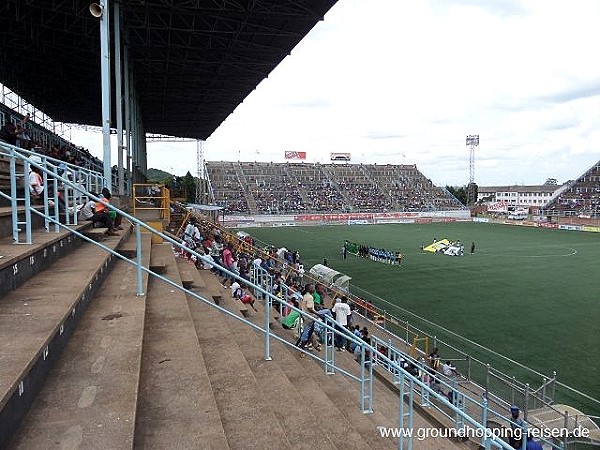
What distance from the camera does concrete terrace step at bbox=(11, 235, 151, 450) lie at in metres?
2.98

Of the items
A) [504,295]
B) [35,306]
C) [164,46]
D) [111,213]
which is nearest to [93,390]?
[35,306]

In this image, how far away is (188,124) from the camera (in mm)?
48812

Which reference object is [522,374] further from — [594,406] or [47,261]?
[47,261]

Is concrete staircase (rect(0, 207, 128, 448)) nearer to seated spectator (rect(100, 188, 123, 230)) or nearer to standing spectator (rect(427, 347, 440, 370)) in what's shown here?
seated spectator (rect(100, 188, 123, 230))

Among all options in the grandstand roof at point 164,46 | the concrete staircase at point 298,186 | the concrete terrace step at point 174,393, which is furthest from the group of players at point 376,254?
the concrete staircase at point 298,186

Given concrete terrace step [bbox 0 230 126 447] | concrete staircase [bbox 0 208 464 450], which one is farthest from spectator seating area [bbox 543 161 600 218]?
concrete terrace step [bbox 0 230 126 447]

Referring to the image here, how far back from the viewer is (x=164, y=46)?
2275 cm

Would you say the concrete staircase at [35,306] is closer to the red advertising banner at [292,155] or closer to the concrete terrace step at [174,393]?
the concrete terrace step at [174,393]

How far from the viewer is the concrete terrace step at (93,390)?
2982 millimetres

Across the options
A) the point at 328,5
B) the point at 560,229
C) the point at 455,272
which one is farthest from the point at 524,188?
the point at 328,5

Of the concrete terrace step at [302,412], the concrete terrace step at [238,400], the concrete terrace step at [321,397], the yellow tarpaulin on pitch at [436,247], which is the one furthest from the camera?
the yellow tarpaulin on pitch at [436,247]

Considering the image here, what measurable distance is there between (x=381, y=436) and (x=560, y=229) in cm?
6227

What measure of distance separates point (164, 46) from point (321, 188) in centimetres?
5745

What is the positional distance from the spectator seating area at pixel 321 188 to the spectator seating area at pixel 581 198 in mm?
15554
